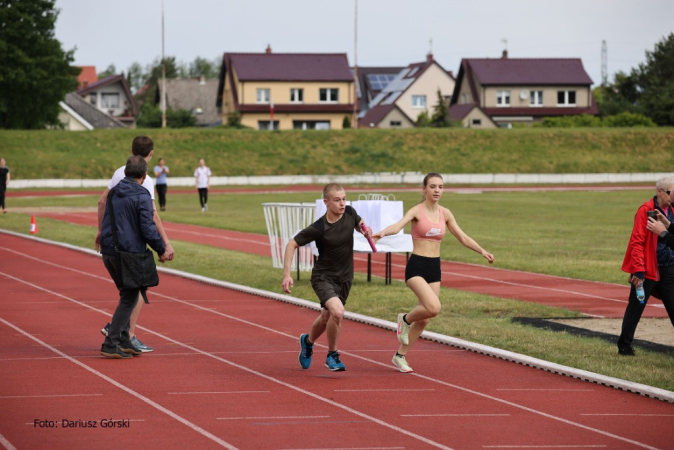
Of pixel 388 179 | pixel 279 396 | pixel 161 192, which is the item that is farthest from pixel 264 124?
pixel 279 396

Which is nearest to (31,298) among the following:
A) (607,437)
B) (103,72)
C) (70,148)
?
(607,437)

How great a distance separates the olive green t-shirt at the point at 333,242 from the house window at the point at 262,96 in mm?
83294

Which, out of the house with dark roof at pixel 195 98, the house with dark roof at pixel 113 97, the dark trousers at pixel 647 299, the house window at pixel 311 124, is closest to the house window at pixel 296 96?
the house window at pixel 311 124

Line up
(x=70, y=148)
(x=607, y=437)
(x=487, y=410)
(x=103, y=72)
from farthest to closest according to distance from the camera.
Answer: (x=103, y=72) → (x=70, y=148) → (x=487, y=410) → (x=607, y=437)

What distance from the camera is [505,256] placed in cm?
2045

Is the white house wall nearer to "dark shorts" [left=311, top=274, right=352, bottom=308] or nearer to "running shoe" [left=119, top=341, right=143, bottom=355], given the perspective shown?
"running shoe" [left=119, top=341, right=143, bottom=355]

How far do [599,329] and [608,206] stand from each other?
27.6 metres

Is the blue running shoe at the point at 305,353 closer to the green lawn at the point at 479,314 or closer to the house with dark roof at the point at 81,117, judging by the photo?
the green lawn at the point at 479,314

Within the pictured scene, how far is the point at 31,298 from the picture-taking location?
14102 mm

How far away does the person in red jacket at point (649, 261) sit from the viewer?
9.59m

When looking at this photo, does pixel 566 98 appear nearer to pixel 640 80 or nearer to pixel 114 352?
pixel 640 80

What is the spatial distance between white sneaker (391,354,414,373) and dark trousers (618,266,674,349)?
88.9 inches

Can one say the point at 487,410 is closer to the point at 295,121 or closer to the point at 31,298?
the point at 31,298

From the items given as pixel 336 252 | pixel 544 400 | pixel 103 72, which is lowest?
pixel 544 400
